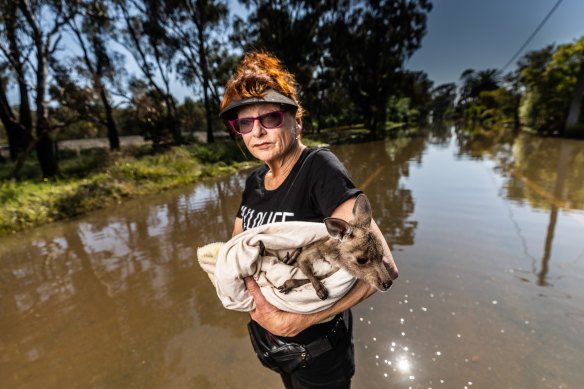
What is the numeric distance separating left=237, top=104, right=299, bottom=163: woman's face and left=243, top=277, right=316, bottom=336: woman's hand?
2.50ft

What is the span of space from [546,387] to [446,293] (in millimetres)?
1405

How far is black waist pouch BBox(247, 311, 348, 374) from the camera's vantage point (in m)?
1.51

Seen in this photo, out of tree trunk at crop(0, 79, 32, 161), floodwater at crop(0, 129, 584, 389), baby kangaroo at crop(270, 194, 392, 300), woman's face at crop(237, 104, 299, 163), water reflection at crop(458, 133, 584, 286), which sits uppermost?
tree trunk at crop(0, 79, 32, 161)

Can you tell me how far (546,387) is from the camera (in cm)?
243

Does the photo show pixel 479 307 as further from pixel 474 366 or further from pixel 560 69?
pixel 560 69

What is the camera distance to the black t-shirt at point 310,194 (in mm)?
1294

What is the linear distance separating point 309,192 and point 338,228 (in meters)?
0.33

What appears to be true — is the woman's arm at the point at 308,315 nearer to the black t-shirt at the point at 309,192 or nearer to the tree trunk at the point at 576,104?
the black t-shirt at the point at 309,192

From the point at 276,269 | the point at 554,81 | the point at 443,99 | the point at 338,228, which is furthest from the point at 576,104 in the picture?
the point at 443,99

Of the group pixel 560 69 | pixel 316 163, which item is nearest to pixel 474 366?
pixel 316 163

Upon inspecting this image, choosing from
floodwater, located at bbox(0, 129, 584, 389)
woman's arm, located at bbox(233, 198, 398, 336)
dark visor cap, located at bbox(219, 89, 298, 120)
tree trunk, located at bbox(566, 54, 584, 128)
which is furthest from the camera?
tree trunk, located at bbox(566, 54, 584, 128)

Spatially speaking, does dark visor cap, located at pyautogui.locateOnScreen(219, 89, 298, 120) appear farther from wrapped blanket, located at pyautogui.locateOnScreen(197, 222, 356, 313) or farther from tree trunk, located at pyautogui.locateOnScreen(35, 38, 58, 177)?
tree trunk, located at pyautogui.locateOnScreen(35, 38, 58, 177)

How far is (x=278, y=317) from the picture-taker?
1250 millimetres

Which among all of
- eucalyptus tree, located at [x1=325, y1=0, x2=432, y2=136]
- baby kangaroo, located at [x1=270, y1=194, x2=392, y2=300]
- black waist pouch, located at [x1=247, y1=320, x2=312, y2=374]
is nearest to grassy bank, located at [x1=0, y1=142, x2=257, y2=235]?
black waist pouch, located at [x1=247, y1=320, x2=312, y2=374]
